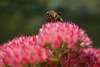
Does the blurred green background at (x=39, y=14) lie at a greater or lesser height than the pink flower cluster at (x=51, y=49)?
lesser

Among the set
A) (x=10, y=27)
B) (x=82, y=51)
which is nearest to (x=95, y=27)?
(x=10, y=27)

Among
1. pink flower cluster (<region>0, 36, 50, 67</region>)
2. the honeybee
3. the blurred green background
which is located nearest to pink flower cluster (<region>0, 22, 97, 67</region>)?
pink flower cluster (<region>0, 36, 50, 67</region>)

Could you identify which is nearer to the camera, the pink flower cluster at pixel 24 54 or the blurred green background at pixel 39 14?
the pink flower cluster at pixel 24 54

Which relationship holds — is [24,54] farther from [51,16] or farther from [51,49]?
[51,16]

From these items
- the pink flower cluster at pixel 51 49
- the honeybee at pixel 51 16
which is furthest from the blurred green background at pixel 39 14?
the pink flower cluster at pixel 51 49

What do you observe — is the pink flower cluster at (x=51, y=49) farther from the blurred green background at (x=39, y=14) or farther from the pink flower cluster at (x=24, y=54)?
the blurred green background at (x=39, y=14)

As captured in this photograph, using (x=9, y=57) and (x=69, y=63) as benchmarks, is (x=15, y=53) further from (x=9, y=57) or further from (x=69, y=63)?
(x=69, y=63)
